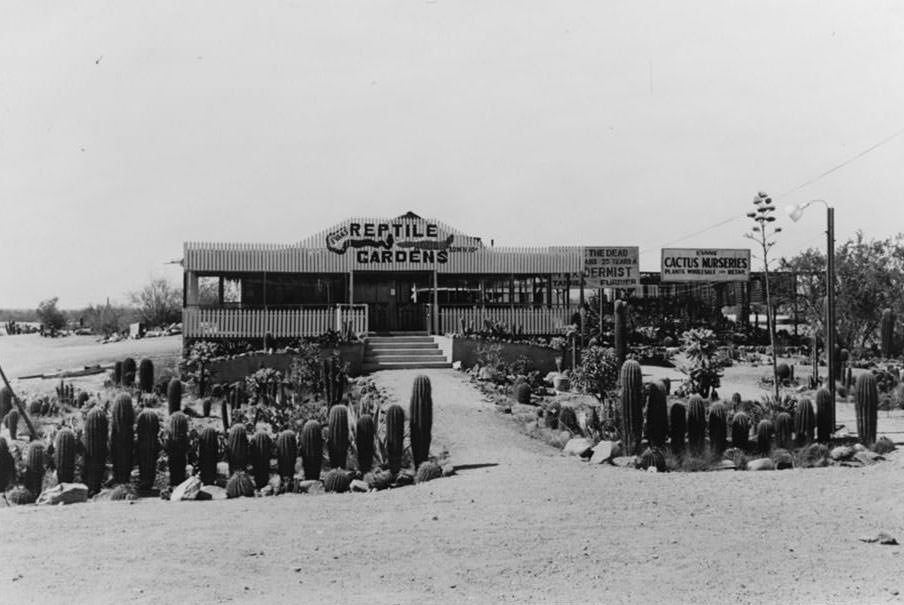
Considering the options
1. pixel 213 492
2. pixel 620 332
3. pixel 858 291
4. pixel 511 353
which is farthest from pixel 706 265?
pixel 213 492

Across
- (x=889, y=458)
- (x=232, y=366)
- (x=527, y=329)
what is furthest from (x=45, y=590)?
(x=527, y=329)

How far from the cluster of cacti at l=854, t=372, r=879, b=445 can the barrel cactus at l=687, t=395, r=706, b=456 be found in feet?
8.53

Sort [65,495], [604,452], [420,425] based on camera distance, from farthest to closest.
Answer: [604,452], [420,425], [65,495]

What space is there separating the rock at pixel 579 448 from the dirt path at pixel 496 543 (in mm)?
1302

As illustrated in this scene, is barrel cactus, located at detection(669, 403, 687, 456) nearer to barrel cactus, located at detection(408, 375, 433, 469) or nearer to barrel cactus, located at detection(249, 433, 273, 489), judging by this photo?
barrel cactus, located at detection(408, 375, 433, 469)

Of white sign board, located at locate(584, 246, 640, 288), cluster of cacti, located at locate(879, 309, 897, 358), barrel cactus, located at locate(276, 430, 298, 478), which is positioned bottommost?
barrel cactus, located at locate(276, 430, 298, 478)

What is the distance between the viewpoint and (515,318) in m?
25.0

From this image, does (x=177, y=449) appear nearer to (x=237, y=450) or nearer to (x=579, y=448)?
(x=237, y=450)

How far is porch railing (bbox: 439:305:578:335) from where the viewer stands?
24.7 meters

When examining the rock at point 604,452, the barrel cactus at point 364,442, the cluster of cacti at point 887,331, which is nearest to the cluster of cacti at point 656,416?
the rock at point 604,452

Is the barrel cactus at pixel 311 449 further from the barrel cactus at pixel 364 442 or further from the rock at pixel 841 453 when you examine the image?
the rock at pixel 841 453

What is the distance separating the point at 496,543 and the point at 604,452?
14.2 ft

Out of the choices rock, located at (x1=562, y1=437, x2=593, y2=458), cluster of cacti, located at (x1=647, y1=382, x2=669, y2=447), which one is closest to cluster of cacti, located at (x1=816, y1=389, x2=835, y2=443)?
cluster of cacti, located at (x1=647, y1=382, x2=669, y2=447)

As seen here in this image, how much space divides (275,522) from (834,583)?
5255mm
